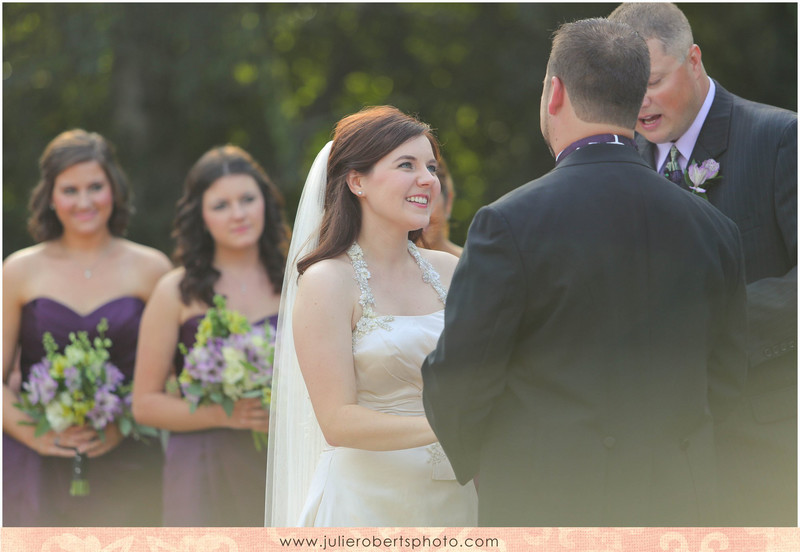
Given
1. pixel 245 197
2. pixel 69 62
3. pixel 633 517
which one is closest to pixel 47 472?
pixel 245 197

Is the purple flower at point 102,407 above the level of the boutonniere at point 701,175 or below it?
below

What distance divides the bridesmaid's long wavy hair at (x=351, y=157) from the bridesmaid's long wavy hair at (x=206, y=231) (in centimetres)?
190

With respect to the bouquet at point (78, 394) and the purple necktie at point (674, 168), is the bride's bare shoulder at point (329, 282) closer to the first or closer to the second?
the purple necktie at point (674, 168)

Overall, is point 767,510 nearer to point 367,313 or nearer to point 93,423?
point 367,313

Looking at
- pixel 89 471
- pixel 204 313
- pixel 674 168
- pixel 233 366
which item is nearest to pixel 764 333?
pixel 674 168

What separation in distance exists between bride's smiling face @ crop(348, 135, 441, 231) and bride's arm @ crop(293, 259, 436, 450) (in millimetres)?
398

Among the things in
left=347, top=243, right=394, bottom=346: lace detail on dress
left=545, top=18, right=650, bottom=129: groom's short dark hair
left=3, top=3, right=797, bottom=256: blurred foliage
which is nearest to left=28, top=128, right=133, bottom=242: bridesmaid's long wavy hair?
left=347, top=243, right=394, bottom=346: lace detail on dress

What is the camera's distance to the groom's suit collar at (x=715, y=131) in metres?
3.23

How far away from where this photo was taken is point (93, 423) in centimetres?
484

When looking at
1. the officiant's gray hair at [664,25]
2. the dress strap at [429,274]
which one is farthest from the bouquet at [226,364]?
the officiant's gray hair at [664,25]

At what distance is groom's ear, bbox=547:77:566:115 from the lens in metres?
2.43

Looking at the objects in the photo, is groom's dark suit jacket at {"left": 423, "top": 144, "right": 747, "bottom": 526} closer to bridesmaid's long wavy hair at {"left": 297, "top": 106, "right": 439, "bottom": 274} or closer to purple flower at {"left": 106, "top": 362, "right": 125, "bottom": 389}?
bridesmaid's long wavy hair at {"left": 297, "top": 106, "right": 439, "bottom": 274}

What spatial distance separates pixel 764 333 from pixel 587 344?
0.99 metres

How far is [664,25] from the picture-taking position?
10.3ft
